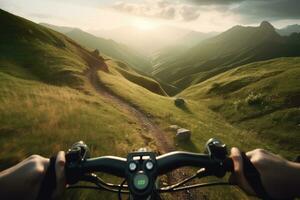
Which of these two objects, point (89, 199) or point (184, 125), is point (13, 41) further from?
point (89, 199)

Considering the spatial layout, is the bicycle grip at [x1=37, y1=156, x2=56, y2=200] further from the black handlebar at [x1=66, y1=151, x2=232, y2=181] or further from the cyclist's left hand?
the black handlebar at [x1=66, y1=151, x2=232, y2=181]

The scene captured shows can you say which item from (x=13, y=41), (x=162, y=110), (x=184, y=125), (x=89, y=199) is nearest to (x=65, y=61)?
(x=13, y=41)

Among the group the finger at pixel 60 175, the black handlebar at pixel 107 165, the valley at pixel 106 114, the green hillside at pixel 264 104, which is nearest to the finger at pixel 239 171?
the black handlebar at pixel 107 165

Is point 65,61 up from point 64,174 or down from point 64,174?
down

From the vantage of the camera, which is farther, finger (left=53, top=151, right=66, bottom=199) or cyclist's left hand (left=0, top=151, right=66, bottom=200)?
finger (left=53, top=151, right=66, bottom=199)

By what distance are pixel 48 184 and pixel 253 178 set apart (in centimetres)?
179

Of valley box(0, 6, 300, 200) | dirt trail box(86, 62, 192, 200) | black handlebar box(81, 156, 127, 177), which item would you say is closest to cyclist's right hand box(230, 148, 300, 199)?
black handlebar box(81, 156, 127, 177)

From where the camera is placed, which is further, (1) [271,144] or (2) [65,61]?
(2) [65,61]

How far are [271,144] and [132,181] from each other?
4181 cm

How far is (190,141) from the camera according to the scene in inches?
1147

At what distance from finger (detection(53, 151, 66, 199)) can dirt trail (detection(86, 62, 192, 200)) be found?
15.7m

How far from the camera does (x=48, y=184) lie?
270 cm

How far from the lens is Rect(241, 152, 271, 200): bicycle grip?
106 inches

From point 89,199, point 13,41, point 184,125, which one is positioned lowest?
point 184,125
